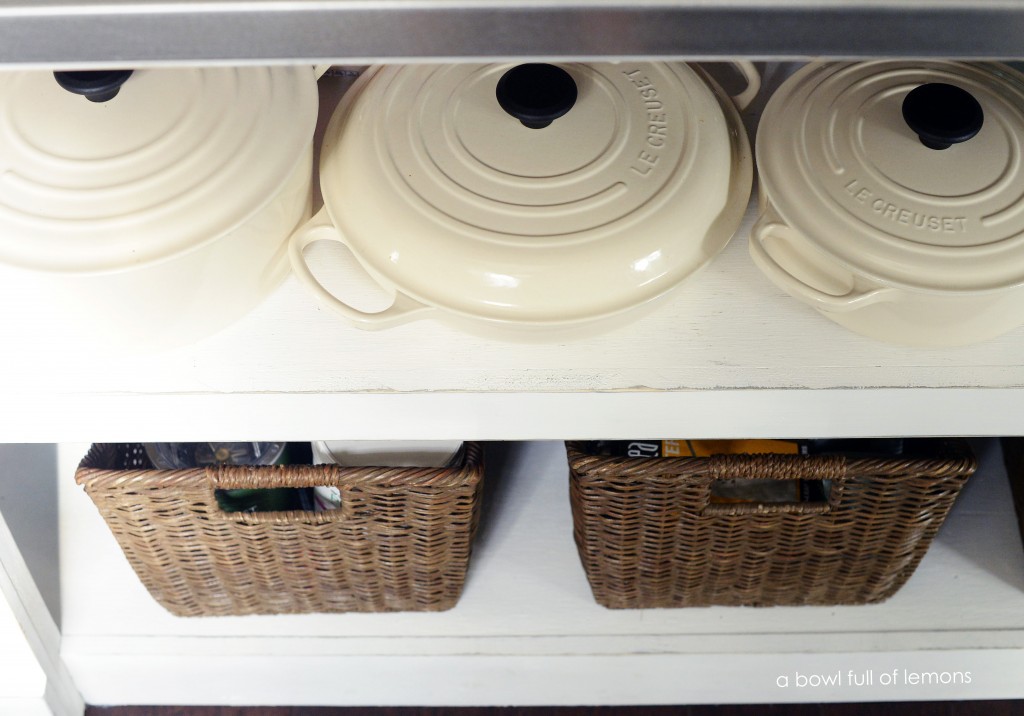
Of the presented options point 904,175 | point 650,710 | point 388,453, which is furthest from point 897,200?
point 650,710

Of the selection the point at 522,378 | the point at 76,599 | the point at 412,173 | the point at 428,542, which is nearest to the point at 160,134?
the point at 412,173

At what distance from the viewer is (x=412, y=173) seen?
2.06 ft

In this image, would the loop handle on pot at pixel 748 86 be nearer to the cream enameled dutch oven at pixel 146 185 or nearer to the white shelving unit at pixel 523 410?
the white shelving unit at pixel 523 410

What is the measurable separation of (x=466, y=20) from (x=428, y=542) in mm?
588

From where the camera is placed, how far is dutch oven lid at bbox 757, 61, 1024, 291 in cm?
59

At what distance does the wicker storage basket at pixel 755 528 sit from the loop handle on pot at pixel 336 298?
0.73ft

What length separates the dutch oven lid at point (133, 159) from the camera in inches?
22.5

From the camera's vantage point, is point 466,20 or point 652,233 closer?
point 466,20

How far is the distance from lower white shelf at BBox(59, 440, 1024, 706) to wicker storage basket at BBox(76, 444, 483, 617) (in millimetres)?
38

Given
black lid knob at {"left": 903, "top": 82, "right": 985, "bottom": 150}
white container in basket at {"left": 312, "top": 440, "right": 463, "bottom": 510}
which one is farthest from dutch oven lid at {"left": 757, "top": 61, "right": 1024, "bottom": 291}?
white container in basket at {"left": 312, "top": 440, "right": 463, "bottom": 510}

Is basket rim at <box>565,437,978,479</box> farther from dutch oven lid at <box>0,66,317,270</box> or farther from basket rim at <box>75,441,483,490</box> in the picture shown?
dutch oven lid at <box>0,66,317,270</box>

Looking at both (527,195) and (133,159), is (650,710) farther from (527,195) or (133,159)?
(133,159)

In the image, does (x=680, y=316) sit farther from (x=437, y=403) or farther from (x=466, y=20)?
(x=466, y=20)

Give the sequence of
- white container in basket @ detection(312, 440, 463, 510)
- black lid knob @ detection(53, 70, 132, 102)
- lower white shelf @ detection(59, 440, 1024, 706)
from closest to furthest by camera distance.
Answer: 1. black lid knob @ detection(53, 70, 132, 102)
2. white container in basket @ detection(312, 440, 463, 510)
3. lower white shelf @ detection(59, 440, 1024, 706)
